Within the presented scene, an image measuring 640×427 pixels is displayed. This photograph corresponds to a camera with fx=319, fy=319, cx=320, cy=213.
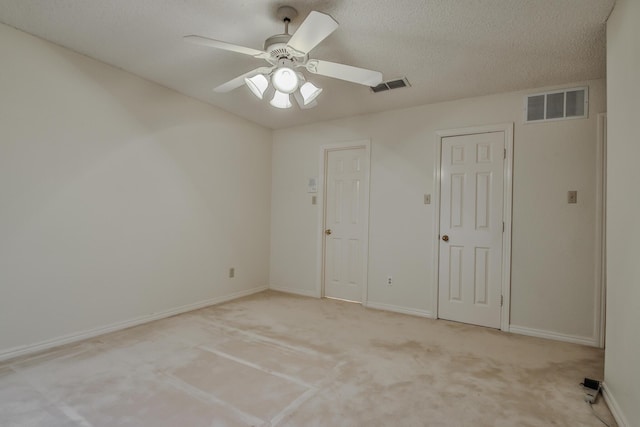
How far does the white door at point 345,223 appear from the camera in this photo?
418 centimetres

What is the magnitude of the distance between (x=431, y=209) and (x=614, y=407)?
2.19m

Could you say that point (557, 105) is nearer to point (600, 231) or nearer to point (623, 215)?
point (600, 231)

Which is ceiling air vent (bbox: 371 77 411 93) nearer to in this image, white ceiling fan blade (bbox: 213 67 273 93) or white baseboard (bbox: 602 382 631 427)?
white ceiling fan blade (bbox: 213 67 273 93)

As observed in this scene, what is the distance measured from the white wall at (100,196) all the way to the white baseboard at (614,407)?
3690 mm

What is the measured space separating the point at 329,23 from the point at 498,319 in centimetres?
321

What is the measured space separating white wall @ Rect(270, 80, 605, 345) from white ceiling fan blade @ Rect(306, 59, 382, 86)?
69.3 inches

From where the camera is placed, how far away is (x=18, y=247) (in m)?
2.40

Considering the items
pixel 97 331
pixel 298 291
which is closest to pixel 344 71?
pixel 97 331

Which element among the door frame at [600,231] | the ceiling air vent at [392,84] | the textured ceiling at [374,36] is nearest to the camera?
the textured ceiling at [374,36]

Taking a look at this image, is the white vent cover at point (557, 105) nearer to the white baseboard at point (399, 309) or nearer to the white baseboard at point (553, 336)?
the white baseboard at point (553, 336)

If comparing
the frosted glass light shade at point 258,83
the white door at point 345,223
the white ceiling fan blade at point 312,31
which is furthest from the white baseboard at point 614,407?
the frosted glass light shade at point 258,83

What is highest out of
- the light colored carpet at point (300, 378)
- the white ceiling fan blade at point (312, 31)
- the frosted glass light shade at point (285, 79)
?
the white ceiling fan blade at point (312, 31)

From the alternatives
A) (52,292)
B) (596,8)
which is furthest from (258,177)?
(596,8)

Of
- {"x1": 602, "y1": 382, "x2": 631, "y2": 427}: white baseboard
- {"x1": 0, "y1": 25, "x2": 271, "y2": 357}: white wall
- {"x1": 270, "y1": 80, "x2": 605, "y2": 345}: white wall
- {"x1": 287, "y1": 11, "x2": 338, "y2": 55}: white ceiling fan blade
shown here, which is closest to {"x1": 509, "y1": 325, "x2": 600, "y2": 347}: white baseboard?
{"x1": 270, "y1": 80, "x2": 605, "y2": 345}: white wall
